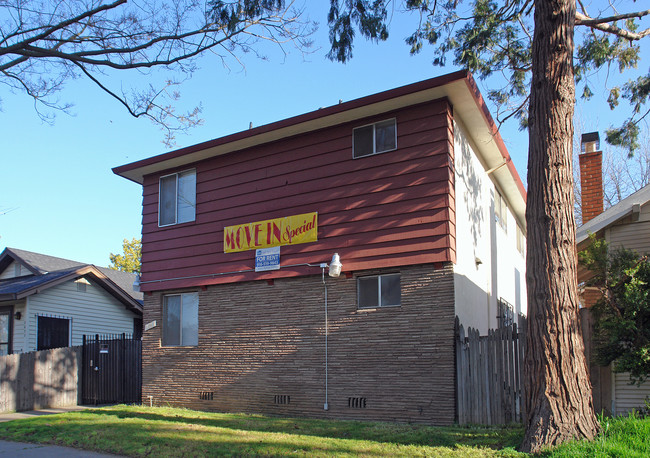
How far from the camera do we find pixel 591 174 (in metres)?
17.0

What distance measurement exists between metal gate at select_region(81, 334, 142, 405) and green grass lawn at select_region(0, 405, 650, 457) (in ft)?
14.3

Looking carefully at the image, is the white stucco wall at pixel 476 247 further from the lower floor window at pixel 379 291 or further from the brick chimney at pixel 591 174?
the brick chimney at pixel 591 174

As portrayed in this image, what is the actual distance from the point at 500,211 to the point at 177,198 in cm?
898

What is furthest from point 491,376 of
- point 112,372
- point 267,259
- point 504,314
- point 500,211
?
point 112,372

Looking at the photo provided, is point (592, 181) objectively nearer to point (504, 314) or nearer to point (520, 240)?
point (520, 240)

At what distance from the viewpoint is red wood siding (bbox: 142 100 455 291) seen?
1146cm

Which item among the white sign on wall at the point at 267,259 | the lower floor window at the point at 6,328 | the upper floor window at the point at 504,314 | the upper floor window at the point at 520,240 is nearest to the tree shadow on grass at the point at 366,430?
the white sign on wall at the point at 267,259

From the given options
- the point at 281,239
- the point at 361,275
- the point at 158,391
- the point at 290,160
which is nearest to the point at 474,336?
the point at 361,275

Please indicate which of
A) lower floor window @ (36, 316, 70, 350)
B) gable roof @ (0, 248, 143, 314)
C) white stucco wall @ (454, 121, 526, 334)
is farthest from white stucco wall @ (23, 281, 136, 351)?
white stucco wall @ (454, 121, 526, 334)

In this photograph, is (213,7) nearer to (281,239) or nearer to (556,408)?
(281,239)

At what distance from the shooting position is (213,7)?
9.41m

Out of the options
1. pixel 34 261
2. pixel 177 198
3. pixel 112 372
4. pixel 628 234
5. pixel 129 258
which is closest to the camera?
pixel 628 234

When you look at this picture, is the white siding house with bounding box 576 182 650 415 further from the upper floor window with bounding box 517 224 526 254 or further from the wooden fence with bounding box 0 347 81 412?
the wooden fence with bounding box 0 347 81 412

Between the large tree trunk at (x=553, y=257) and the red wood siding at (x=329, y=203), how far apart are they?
324 cm
